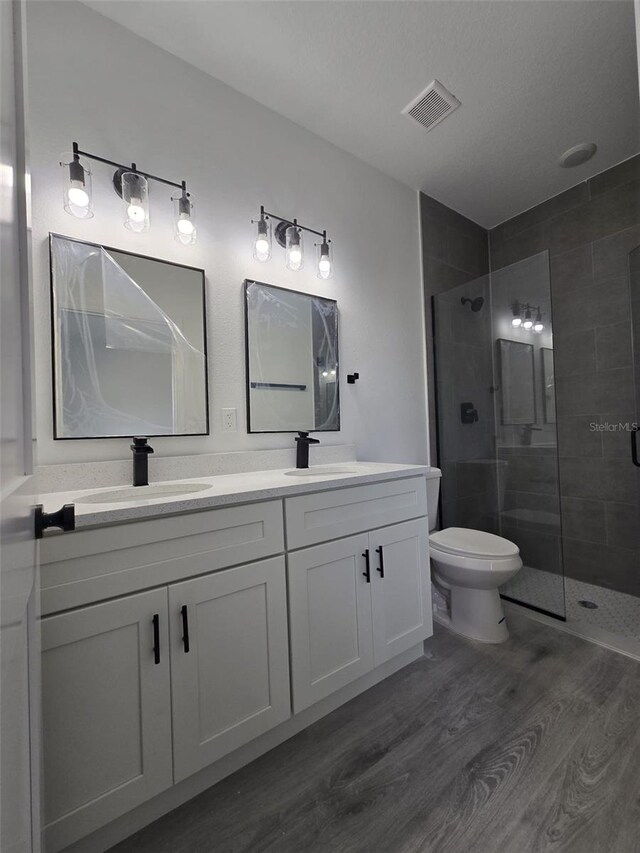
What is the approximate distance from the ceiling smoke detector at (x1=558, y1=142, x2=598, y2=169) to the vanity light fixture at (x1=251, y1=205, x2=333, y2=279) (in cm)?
154

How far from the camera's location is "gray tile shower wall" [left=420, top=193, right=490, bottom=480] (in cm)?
251

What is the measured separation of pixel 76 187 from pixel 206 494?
1.14m

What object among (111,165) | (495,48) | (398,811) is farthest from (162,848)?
(495,48)

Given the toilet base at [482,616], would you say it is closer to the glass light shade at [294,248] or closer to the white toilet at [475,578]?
the white toilet at [475,578]

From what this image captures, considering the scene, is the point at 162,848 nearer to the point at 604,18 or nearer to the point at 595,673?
the point at 595,673

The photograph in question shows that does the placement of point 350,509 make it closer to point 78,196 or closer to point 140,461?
point 140,461

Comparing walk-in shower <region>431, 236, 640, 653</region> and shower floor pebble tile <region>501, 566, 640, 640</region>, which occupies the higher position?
walk-in shower <region>431, 236, 640, 653</region>

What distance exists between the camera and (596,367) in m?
2.38

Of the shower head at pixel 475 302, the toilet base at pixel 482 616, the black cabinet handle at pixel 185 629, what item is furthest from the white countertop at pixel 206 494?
the shower head at pixel 475 302

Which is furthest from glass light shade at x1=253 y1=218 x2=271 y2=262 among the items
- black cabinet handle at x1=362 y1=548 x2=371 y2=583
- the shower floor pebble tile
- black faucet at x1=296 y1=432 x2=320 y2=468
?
the shower floor pebble tile

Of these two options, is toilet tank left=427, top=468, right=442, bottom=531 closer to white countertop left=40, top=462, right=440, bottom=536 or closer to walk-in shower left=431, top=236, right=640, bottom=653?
walk-in shower left=431, top=236, right=640, bottom=653

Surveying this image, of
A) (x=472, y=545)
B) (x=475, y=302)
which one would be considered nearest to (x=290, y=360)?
(x=472, y=545)

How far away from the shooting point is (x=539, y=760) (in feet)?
3.93

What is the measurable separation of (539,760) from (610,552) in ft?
5.29
